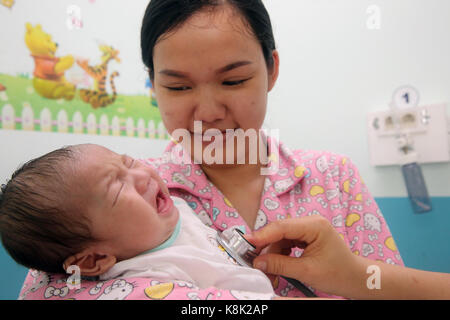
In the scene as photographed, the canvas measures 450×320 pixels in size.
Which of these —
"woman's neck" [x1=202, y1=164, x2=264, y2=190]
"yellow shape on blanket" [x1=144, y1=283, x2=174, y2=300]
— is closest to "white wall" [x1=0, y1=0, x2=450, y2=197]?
"woman's neck" [x1=202, y1=164, x2=264, y2=190]

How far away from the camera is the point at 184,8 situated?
2.31ft

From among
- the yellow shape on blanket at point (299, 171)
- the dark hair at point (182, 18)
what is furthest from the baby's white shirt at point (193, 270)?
the dark hair at point (182, 18)

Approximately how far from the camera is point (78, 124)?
1.18m

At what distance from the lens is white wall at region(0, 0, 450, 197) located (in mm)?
1239

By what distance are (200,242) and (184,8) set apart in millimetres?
532

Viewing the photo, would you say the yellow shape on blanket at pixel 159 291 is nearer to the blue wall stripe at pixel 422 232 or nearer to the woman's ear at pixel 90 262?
the woman's ear at pixel 90 262

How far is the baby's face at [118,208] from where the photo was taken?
0.63 meters

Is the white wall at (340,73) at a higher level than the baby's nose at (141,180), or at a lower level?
higher

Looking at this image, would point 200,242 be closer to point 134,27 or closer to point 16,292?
point 16,292

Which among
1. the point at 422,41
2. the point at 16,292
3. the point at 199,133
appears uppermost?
the point at 422,41

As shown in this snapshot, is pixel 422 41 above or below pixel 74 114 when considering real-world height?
above

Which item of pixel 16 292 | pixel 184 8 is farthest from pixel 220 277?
pixel 16 292

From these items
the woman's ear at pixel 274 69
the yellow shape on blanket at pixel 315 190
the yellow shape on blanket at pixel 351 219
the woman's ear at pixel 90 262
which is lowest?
the woman's ear at pixel 90 262

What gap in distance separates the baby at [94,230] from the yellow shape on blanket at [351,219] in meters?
0.35
